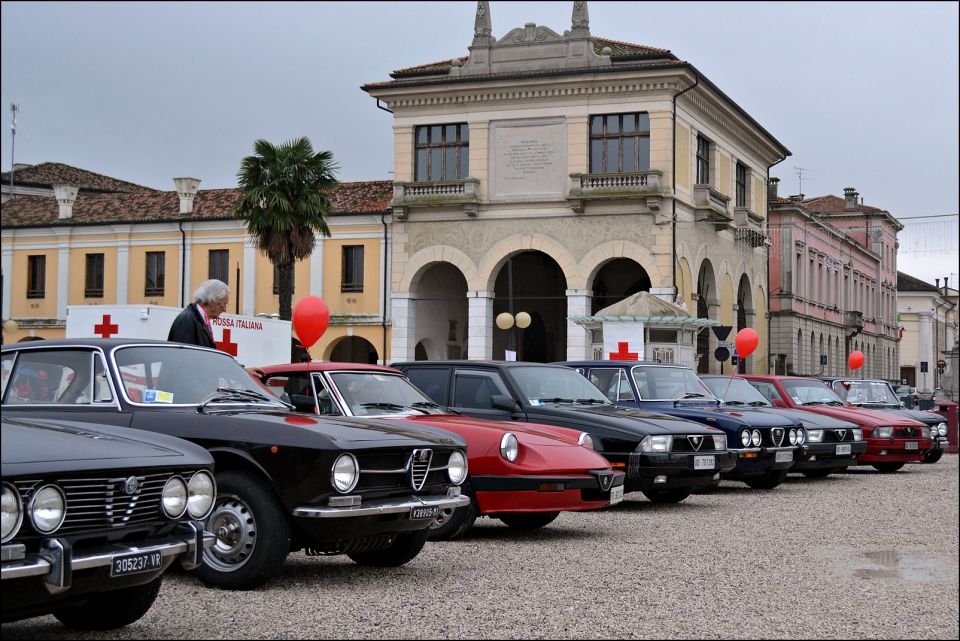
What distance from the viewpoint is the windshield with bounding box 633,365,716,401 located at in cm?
1522

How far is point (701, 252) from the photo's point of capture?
141ft

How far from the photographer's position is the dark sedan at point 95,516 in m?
5.06

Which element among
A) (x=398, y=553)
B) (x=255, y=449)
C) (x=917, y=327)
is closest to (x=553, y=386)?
(x=398, y=553)

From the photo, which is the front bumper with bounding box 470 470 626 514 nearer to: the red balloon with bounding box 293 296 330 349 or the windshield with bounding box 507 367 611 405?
the windshield with bounding box 507 367 611 405

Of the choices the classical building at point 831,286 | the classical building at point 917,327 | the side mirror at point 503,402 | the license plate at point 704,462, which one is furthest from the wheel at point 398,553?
the classical building at point 917,327

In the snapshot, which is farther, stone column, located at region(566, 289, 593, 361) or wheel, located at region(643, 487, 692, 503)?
stone column, located at region(566, 289, 593, 361)

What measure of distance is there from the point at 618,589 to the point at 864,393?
607 inches

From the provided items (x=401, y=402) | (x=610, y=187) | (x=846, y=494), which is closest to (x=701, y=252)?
(x=610, y=187)

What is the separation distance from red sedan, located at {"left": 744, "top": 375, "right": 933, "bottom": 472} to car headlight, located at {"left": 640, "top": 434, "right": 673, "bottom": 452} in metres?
6.83

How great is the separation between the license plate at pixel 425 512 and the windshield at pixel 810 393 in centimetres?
1272

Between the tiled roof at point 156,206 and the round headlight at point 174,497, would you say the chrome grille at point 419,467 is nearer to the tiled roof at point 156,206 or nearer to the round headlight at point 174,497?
the round headlight at point 174,497

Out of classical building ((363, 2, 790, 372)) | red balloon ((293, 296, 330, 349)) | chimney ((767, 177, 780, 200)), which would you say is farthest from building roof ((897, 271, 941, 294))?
red balloon ((293, 296, 330, 349))

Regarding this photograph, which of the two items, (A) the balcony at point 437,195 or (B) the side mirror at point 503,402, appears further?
(A) the balcony at point 437,195

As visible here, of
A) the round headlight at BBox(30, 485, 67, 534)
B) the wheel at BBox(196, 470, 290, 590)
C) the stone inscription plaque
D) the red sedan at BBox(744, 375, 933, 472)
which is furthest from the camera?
the stone inscription plaque
